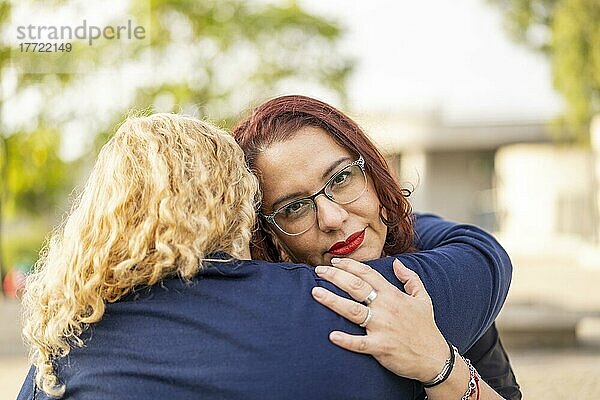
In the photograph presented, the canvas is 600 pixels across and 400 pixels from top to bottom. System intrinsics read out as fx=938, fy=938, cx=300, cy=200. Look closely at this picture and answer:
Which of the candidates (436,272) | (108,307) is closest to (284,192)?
(436,272)

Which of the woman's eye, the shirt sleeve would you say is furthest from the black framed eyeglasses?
the shirt sleeve

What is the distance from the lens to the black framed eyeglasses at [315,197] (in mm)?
2340

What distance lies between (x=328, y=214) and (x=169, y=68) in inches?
→ 696

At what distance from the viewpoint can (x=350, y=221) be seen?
2385 mm

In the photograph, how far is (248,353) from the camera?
179cm

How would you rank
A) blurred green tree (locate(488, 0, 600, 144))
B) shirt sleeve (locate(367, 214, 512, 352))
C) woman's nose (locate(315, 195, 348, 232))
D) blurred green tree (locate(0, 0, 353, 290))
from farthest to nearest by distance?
blurred green tree (locate(488, 0, 600, 144)), blurred green tree (locate(0, 0, 353, 290)), woman's nose (locate(315, 195, 348, 232)), shirt sleeve (locate(367, 214, 512, 352))

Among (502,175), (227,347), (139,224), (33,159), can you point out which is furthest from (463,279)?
(502,175)

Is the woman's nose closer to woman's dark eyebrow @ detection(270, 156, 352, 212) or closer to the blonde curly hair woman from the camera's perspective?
woman's dark eyebrow @ detection(270, 156, 352, 212)

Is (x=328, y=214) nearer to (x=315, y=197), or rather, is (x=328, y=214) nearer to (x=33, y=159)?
(x=315, y=197)

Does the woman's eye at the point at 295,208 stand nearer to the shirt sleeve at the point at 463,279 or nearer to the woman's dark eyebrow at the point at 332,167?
the woman's dark eyebrow at the point at 332,167

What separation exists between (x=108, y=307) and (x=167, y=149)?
34 centimetres

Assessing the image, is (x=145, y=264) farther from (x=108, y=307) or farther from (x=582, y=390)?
(x=582, y=390)

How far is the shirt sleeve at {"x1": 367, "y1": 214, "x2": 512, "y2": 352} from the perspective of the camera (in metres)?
2.02

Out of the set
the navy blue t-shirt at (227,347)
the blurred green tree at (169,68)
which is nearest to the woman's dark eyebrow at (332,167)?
the navy blue t-shirt at (227,347)
